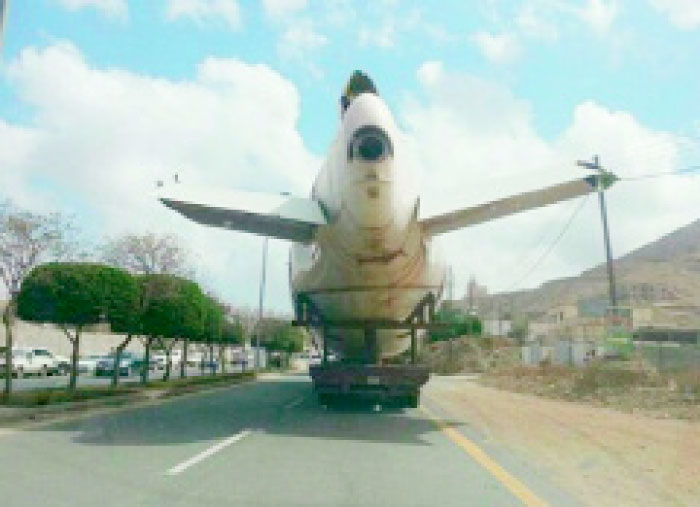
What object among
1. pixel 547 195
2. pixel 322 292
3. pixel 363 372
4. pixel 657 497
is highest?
pixel 547 195

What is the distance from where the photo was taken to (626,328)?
96.0 ft

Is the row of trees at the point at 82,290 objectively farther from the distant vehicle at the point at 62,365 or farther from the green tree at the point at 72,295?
the distant vehicle at the point at 62,365

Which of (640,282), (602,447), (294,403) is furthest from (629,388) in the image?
(640,282)

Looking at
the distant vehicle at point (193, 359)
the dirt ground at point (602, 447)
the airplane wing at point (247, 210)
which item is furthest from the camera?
the distant vehicle at point (193, 359)

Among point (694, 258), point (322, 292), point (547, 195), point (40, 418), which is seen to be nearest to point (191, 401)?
point (40, 418)

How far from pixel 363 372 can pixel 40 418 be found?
637 cm

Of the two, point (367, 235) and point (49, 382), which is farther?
point (49, 382)

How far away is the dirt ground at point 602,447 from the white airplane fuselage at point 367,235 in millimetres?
3134

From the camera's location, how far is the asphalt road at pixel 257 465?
7281 mm

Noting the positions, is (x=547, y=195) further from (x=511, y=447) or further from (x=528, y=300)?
(x=528, y=300)

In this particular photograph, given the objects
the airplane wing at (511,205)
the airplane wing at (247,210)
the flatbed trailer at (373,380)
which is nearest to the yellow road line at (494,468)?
the flatbed trailer at (373,380)

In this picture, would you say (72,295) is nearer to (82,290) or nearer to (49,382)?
(82,290)

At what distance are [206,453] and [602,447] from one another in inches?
251

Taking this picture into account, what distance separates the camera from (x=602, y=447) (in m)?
12.6
